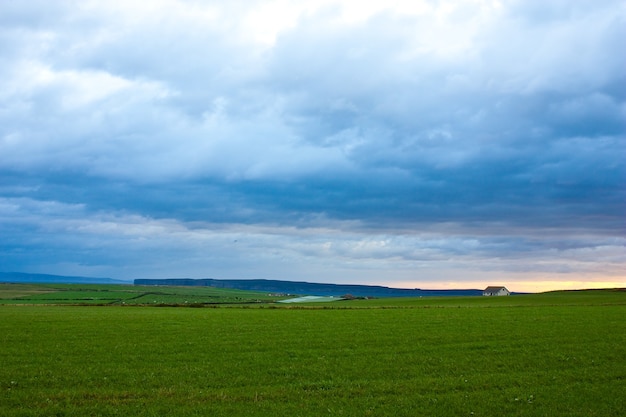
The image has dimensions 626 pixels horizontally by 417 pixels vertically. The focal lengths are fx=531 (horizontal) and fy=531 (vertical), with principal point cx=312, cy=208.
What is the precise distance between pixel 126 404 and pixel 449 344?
18121 millimetres

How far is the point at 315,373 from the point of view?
21.0m

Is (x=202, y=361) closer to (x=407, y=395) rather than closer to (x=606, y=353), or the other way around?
(x=407, y=395)

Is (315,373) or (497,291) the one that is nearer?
(315,373)

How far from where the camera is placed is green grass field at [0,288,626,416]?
52.9ft

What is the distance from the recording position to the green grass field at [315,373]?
16109mm

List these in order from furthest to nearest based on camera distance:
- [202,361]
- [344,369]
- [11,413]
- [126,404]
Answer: [202,361] → [344,369] → [126,404] → [11,413]

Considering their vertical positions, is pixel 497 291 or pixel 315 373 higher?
pixel 315 373

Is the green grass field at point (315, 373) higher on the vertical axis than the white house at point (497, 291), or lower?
higher

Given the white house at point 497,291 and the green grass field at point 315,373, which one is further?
the white house at point 497,291

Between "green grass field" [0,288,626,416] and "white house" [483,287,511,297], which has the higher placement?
"green grass field" [0,288,626,416]

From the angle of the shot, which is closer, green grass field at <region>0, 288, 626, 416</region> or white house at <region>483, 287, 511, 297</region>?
green grass field at <region>0, 288, 626, 416</region>

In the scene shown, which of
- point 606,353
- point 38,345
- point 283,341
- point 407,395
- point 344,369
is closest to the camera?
point 407,395

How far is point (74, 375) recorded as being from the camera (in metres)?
20.3

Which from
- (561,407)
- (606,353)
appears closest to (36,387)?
(561,407)
